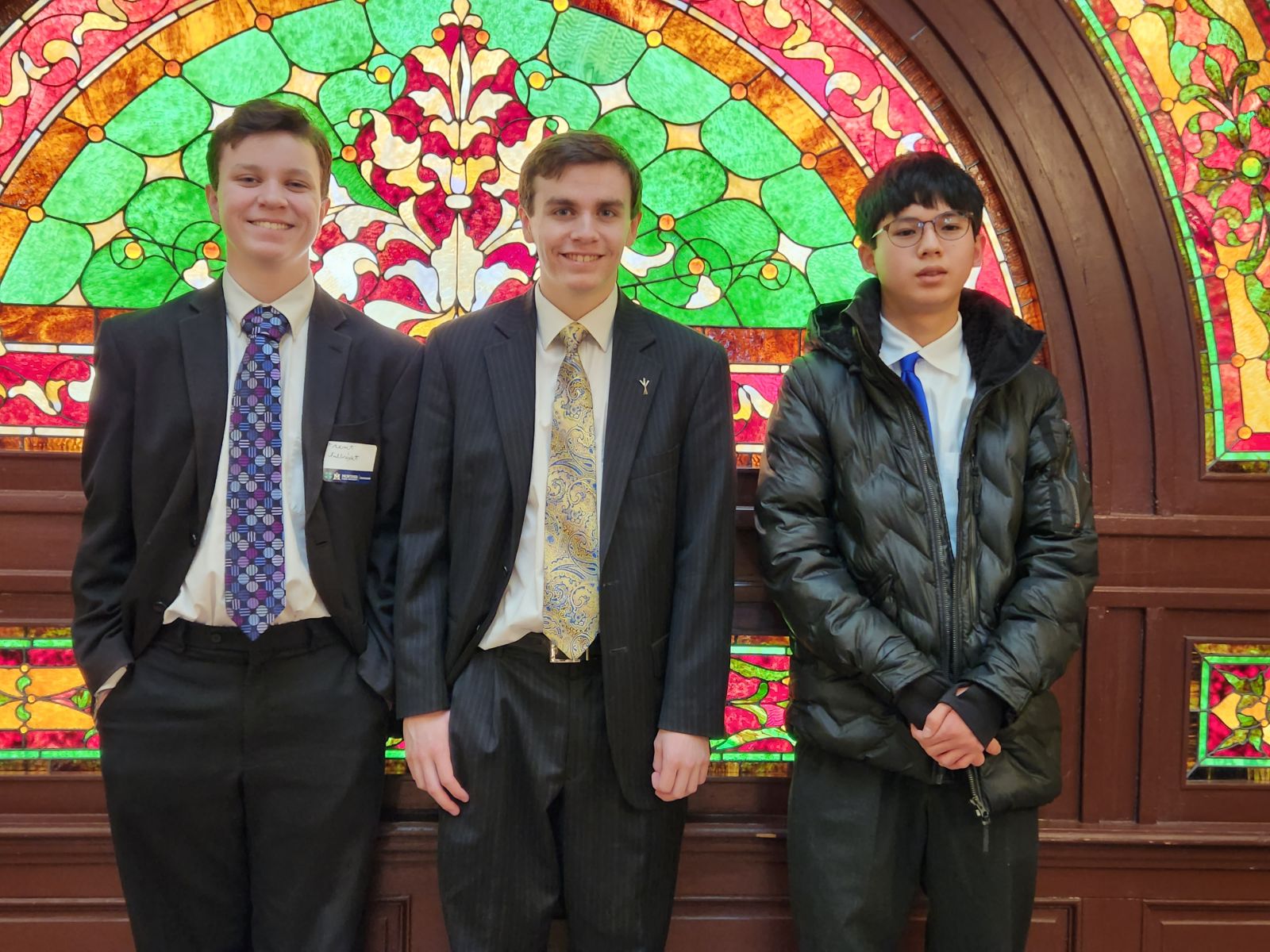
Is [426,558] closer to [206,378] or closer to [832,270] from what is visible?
[206,378]

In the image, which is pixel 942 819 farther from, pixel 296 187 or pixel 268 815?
pixel 296 187

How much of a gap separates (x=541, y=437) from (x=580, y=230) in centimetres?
37

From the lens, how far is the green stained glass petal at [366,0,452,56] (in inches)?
90.9

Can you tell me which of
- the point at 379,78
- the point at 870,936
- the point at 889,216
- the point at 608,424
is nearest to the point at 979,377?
the point at 889,216

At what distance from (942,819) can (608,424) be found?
943 millimetres

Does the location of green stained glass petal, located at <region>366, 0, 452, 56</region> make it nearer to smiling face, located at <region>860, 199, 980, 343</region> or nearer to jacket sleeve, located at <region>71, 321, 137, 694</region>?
jacket sleeve, located at <region>71, 321, 137, 694</region>

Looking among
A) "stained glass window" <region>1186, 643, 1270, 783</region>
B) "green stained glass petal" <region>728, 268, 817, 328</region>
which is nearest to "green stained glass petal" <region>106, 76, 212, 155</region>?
"green stained glass petal" <region>728, 268, 817, 328</region>

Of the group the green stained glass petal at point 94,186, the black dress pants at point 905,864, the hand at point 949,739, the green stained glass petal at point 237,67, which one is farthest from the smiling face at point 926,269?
the green stained glass petal at point 94,186

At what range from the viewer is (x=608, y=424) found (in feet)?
5.81

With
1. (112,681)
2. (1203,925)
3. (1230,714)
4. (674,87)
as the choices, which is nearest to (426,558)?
(112,681)

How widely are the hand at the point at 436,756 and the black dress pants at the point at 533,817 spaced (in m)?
0.02

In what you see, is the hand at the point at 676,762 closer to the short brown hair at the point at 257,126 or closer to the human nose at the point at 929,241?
the human nose at the point at 929,241

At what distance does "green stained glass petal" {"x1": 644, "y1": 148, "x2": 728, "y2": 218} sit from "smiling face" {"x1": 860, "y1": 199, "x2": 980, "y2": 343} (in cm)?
59

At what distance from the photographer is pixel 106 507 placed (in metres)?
1.78
